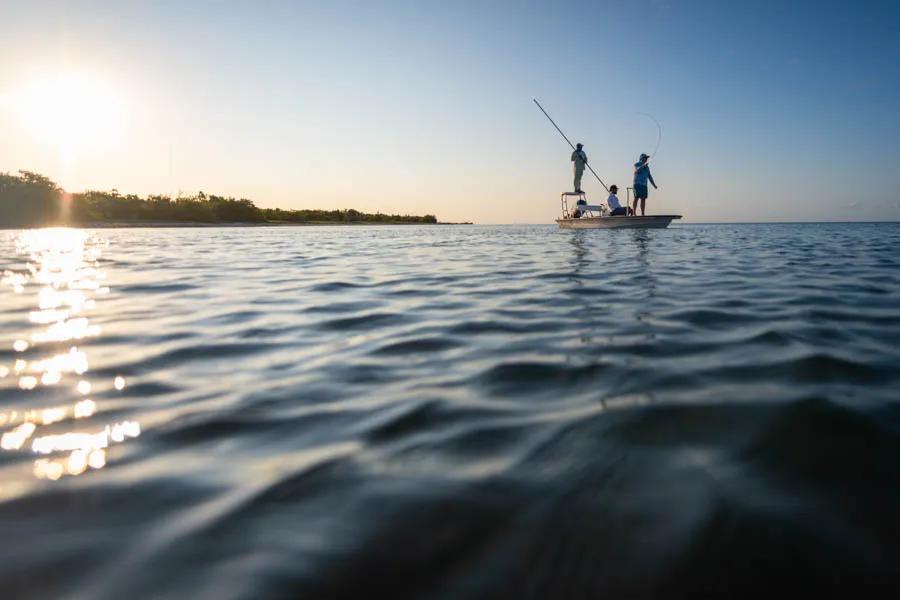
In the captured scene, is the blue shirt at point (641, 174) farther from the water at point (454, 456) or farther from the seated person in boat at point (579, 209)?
the water at point (454, 456)

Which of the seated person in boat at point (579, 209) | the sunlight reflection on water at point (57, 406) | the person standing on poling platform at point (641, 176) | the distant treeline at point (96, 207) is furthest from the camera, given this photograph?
the distant treeline at point (96, 207)

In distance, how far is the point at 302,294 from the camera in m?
5.47

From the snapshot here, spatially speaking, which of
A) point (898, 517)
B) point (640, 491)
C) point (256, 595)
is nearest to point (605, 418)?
point (640, 491)

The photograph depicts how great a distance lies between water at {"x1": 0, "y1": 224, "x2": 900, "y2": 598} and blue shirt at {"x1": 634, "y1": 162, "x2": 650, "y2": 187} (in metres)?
17.1

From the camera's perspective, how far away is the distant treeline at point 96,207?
3462 centimetres

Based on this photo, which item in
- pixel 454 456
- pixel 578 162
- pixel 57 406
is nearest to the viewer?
pixel 454 456

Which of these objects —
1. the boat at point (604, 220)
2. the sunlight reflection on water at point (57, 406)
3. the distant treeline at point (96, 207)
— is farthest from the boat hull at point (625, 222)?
the distant treeline at point (96, 207)

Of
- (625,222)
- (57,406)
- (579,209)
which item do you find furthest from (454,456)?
(579,209)

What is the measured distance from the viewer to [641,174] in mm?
19828

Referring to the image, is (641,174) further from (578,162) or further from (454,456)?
(454,456)

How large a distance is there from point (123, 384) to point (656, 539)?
8.37 ft

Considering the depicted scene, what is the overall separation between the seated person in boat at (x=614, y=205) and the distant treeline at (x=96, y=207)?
36.2m

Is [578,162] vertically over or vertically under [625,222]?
over

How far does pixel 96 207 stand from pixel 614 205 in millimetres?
38720
